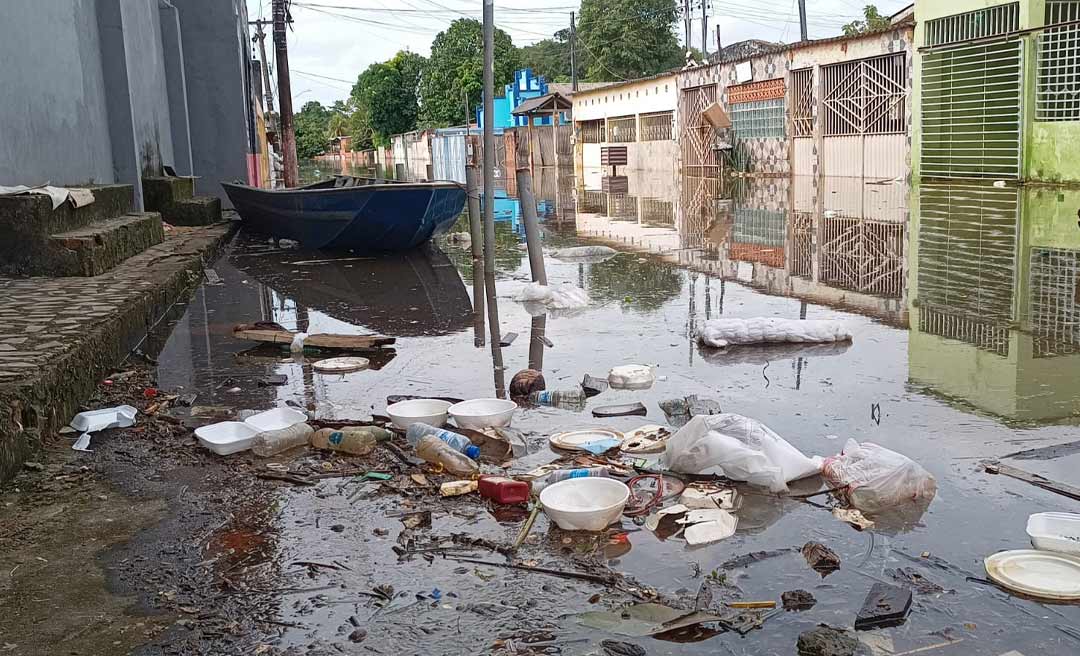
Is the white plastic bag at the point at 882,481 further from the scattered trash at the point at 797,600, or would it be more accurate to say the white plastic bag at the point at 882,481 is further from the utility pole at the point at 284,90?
the utility pole at the point at 284,90

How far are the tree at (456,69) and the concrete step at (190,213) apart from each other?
155 feet

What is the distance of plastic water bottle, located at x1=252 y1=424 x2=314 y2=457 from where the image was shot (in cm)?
438

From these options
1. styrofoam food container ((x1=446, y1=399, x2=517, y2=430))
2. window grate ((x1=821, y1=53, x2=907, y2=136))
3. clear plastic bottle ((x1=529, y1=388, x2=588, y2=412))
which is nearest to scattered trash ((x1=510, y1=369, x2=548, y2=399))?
clear plastic bottle ((x1=529, y1=388, x2=588, y2=412))

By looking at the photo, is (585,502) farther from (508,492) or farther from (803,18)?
(803,18)

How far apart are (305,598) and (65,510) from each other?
1313mm

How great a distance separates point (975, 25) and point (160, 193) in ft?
52.9

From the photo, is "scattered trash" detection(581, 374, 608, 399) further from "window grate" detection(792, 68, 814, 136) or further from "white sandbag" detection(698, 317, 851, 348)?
"window grate" detection(792, 68, 814, 136)

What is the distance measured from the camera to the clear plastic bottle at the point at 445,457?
13.3 feet

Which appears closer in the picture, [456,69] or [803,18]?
[803,18]

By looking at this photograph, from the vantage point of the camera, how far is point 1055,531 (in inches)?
122

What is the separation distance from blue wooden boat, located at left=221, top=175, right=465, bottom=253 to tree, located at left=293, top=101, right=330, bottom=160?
7308 centimetres

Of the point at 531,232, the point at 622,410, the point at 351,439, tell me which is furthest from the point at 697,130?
the point at 351,439

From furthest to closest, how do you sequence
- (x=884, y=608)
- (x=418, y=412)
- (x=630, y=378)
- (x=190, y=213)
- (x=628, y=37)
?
(x=628, y=37), (x=190, y=213), (x=630, y=378), (x=418, y=412), (x=884, y=608)

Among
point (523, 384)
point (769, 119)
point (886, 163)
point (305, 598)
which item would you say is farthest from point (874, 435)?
point (769, 119)
